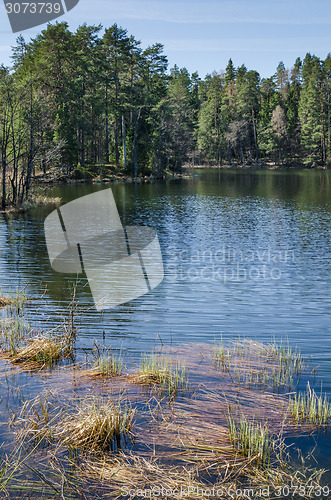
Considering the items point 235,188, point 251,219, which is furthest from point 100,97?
point 251,219

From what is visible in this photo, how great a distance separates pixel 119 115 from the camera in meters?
61.9

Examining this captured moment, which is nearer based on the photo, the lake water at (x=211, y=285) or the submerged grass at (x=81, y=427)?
the submerged grass at (x=81, y=427)

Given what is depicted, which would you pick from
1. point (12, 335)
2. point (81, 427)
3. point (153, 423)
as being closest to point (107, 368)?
point (153, 423)

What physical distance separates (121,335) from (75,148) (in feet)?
158

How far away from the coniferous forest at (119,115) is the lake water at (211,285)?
8.34 meters

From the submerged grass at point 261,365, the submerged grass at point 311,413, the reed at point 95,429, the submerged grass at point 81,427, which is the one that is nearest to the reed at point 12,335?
the submerged grass at point 81,427

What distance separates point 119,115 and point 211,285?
5297cm

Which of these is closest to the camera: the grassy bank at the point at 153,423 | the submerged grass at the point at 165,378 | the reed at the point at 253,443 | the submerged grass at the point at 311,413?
the grassy bank at the point at 153,423

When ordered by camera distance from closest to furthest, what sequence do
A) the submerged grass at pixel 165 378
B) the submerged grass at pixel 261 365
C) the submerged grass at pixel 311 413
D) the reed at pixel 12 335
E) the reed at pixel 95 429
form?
the reed at pixel 95 429 → the submerged grass at pixel 311 413 → the submerged grass at pixel 165 378 → the submerged grass at pixel 261 365 → the reed at pixel 12 335

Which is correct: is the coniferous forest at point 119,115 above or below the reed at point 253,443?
above

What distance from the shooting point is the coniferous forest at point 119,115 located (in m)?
35.5

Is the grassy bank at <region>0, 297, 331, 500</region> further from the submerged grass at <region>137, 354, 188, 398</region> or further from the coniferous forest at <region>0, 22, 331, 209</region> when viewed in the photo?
the coniferous forest at <region>0, 22, 331, 209</region>

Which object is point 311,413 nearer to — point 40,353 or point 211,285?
point 40,353

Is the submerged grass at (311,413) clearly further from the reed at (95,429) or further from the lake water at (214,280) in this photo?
the reed at (95,429)
